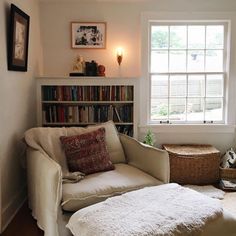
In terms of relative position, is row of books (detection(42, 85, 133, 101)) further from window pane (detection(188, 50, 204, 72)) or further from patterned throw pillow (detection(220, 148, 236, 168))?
patterned throw pillow (detection(220, 148, 236, 168))

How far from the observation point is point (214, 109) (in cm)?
401

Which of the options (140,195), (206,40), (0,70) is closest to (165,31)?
(206,40)

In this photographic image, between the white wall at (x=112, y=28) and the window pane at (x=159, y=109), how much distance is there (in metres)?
0.16

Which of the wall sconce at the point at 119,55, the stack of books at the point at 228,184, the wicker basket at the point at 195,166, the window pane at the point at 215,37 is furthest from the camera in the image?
the window pane at the point at 215,37

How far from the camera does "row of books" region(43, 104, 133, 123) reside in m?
3.67

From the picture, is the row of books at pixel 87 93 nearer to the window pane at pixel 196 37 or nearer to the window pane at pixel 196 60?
the window pane at pixel 196 60

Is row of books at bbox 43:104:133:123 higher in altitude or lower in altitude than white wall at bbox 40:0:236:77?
lower

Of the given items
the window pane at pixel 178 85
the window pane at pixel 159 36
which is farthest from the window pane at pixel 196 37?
the window pane at pixel 178 85

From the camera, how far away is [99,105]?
12.3ft

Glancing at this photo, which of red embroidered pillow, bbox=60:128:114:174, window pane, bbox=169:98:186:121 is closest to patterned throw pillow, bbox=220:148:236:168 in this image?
window pane, bbox=169:98:186:121

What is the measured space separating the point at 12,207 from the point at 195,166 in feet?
6.51

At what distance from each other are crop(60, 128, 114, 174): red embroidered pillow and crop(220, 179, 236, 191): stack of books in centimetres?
145

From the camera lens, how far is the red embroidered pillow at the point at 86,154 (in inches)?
102

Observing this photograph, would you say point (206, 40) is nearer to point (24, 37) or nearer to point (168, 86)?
point (168, 86)
